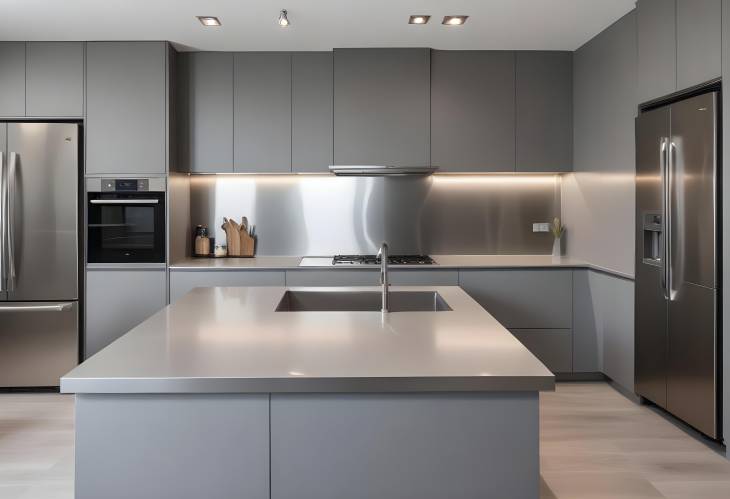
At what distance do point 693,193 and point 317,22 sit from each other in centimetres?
241

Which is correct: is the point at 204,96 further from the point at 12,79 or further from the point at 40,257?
the point at 40,257

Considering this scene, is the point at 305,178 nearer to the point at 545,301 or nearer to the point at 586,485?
the point at 545,301

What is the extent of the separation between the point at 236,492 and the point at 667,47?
316 cm

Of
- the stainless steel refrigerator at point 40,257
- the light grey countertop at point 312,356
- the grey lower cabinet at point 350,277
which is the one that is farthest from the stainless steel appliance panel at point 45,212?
the light grey countertop at point 312,356

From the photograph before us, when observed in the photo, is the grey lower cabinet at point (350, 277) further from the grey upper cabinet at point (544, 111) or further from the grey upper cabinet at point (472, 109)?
the grey upper cabinet at point (544, 111)

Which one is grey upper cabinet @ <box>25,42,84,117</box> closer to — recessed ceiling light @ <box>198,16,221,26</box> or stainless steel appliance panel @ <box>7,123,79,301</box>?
stainless steel appliance panel @ <box>7,123,79,301</box>

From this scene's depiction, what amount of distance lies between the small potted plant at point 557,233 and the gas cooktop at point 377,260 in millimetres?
1043

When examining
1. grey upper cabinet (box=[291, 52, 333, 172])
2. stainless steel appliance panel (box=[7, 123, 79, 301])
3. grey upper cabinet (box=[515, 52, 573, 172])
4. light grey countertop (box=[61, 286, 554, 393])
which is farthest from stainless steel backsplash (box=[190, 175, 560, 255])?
light grey countertop (box=[61, 286, 554, 393])

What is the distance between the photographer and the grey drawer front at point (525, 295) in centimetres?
460

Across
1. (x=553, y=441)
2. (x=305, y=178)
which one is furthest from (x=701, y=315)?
(x=305, y=178)

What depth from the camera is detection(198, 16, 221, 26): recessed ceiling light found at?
4.04m

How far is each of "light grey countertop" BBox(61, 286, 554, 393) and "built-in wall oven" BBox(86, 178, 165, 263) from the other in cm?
218

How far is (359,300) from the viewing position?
3188 mm

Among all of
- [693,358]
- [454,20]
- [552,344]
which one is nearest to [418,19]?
[454,20]
